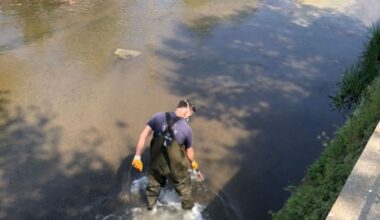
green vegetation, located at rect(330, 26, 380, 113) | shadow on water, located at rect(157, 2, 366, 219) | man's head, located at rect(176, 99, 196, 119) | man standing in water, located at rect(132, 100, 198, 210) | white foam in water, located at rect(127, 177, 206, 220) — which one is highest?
man's head, located at rect(176, 99, 196, 119)

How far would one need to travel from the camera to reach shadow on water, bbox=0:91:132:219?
5.59 meters

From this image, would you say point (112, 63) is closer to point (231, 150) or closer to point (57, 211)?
point (231, 150)

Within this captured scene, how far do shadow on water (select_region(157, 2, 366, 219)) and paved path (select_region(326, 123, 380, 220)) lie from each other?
7.00ft

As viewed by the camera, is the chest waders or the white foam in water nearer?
the chest waders

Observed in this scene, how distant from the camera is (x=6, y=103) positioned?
7.68m

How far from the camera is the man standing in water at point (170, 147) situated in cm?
484

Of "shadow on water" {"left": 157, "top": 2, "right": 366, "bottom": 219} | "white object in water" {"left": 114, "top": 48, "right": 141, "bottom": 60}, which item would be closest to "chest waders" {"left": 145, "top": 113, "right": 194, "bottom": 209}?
"shadow on water" {"left": 157, "top": 2, "right": 366, "bottom": 219}

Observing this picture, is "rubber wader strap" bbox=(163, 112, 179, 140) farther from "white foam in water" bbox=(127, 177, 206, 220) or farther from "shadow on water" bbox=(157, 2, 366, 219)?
"shadow on water" bbox=(157, 2, 366, 219)

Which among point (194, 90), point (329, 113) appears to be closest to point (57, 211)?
point (194, 90)

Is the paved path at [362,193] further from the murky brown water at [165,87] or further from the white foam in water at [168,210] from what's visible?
the white foam in water at [168,210]

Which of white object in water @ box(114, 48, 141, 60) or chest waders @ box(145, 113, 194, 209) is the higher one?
chest waders @ box(145, 113, 194, 209)

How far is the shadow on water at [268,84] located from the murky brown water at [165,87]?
0.03 m

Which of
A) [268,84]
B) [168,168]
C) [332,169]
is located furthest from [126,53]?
[332,169]

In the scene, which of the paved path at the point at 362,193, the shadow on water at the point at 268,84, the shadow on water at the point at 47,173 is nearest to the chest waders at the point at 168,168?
the shadow on water at the point at 47,173
